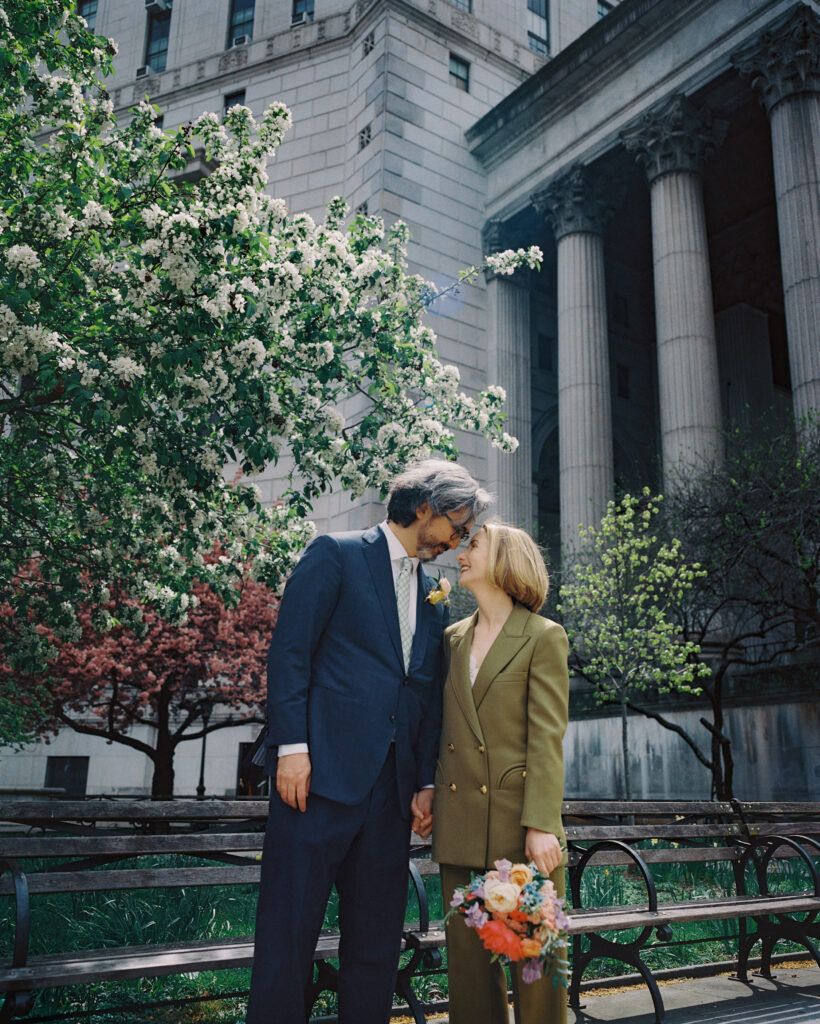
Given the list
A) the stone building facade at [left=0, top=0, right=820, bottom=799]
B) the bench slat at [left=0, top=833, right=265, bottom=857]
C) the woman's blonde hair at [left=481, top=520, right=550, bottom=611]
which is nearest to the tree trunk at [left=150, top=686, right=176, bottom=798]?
the stone building facade at [left=0, top=0, right=820, bottom=799]

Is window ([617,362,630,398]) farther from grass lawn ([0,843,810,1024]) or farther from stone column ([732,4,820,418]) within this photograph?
grass lawn ([0,843,810,1024])

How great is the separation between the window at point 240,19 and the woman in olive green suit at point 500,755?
40404 mm

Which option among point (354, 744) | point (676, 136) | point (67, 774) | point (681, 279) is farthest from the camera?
point (67, 774)

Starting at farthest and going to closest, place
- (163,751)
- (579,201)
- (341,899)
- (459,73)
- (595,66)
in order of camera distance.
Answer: (459,73)
(579,201)
(595,66)
(163,751)
(341,899)

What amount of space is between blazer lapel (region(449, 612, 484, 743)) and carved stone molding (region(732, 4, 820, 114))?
2335cm

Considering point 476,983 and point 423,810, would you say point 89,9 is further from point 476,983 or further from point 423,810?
point 476,983

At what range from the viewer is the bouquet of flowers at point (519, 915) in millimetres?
3104

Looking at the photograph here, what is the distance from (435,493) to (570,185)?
28.1 meters

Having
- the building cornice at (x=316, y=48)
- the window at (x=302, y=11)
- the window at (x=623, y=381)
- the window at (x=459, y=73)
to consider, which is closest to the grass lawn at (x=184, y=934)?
the window at (x=623, y=381)

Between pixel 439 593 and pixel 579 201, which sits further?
pixel 579 201

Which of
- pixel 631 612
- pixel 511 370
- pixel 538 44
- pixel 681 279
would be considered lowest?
pixel 631 612

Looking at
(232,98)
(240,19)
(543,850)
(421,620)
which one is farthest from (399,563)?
(240,19)

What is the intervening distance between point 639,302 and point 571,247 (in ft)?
39.1

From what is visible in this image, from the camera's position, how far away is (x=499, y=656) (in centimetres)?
383
